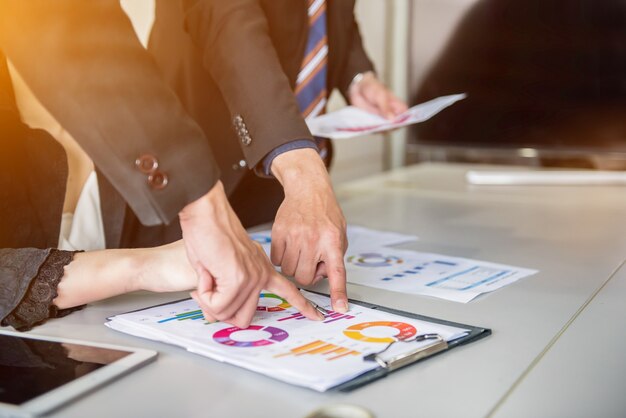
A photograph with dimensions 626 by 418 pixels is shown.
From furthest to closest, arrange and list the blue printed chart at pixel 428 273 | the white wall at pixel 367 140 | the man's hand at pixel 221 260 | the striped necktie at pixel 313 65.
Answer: the white wall at pixel 367 140 < the striped necktie at pixel 313 65 < the blue printed chart at pixel 428 273 < the man's hand at pixel 221 260

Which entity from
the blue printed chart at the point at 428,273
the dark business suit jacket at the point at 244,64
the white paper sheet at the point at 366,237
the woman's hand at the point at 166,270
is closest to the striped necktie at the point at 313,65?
the dark business suit jacket at the point at 244,64

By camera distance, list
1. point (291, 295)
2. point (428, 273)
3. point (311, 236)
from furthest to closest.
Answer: point (428, 273)
point (311, 236)
point (291, 295)

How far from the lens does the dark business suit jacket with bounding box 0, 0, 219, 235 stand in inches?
26.5

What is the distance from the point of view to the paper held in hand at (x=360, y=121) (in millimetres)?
1275

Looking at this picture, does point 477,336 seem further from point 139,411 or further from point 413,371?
point 139,411

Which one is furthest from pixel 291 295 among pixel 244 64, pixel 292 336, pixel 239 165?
pixel 239 165

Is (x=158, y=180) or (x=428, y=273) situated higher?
(x=158, y=180)

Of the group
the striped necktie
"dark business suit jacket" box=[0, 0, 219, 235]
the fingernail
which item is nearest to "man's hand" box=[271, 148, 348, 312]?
the fingernail

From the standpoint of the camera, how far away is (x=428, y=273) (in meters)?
1.06

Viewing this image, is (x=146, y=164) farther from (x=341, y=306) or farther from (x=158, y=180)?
(x=341, y=306)

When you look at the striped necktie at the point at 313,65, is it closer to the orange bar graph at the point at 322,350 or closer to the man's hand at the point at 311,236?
the man's hand at the point at 311,236

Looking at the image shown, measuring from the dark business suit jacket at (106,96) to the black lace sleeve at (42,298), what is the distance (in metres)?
0.20

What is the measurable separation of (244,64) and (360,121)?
36 centimetres

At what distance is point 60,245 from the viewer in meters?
1.07
